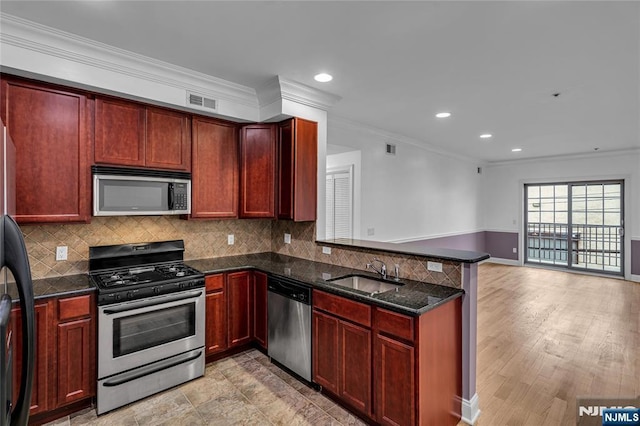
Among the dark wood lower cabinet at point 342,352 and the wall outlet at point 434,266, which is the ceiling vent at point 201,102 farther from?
the wall outlet at point 434,266

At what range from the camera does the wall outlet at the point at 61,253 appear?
276cm

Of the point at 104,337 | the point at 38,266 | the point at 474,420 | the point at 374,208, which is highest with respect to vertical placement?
the point at 374,208

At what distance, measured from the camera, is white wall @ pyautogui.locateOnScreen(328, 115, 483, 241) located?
5.00 meters

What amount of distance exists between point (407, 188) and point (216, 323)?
158 inches

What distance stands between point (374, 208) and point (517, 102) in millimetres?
2343

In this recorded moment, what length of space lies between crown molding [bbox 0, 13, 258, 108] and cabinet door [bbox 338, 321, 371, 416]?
2485mm

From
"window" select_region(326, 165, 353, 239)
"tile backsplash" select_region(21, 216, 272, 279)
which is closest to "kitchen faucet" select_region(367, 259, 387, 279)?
"tile backsplash" select_region(21, 216, 272, 279)

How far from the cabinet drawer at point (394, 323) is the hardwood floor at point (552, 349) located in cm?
104

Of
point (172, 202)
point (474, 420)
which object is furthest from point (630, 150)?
point (172, 202)

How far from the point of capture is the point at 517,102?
3773mm

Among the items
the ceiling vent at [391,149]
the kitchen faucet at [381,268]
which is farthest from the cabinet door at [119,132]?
the ceiling vent at [391,149]

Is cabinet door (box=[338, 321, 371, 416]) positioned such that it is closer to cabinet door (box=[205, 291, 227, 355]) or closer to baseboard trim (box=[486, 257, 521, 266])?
cabinet door (box=[205, 291, 227, 355])

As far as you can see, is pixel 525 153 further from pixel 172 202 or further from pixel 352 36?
pixel 172 202

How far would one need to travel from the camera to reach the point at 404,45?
2459 mm
